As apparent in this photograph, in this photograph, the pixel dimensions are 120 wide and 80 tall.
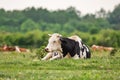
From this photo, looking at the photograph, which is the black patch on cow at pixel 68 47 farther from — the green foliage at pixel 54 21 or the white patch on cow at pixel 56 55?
the green foliage at pixel 54 21

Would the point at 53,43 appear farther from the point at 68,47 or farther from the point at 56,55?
the point at 68,47

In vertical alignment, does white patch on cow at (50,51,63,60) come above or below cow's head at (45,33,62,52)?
below

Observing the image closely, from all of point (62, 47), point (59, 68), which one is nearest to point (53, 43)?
point (62, 47)

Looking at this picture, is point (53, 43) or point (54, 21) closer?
point (53, 43)

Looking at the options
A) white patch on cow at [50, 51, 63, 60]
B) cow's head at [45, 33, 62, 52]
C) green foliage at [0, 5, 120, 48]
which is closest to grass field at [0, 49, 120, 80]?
white patch on cow at [50, 51, 63, 60]

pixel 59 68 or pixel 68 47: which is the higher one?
pixel 68 47

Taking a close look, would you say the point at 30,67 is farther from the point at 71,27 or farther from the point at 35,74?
the point at 71,27

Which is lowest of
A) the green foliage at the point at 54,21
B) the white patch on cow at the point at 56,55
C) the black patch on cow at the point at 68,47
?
the green foliage at the point at 54,21

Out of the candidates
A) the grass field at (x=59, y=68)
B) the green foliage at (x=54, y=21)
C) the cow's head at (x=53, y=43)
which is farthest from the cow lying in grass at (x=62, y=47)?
the green foliage at (x=54, y=21)

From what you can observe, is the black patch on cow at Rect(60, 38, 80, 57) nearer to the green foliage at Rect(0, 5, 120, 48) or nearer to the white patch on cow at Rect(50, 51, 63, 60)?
the white patch on cow at Rect(50, 51, 63, 60)

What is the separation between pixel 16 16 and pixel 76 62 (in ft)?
347

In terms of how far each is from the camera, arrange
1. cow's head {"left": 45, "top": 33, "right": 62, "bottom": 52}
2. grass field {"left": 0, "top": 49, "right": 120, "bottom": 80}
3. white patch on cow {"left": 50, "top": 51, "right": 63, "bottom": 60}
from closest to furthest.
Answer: grass field {"left": 0, "top": 49, "right": 120, "bottom": 80} < white patch on cow {"left": 50, "top": 51, "right": 63, "bottom": 60} < cow's head {"left": 45, "top": 33, "right": 62, "bottom": 52}

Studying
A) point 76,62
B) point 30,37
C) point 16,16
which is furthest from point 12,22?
point 76,62

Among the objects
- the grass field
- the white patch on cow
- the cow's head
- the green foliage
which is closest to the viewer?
the grass field
